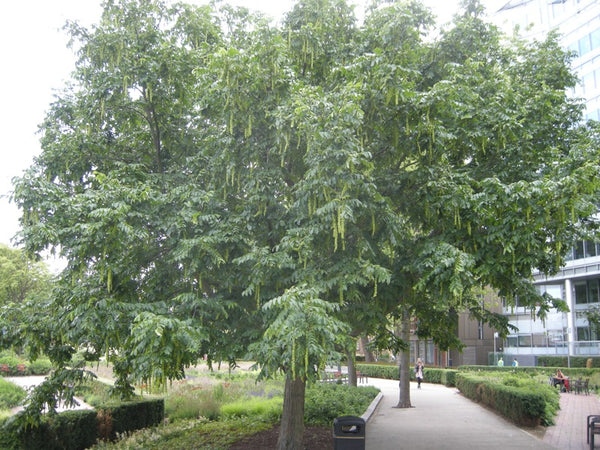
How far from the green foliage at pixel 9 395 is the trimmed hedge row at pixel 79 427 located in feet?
15.6

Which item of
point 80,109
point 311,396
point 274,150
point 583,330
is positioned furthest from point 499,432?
point 583,330

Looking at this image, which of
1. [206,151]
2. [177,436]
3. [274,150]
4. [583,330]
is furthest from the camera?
[583,330]

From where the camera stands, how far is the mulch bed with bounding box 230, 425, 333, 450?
37.9 ft

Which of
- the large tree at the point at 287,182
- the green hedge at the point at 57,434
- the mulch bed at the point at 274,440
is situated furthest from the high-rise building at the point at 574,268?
the green hedge at the point at 57,434

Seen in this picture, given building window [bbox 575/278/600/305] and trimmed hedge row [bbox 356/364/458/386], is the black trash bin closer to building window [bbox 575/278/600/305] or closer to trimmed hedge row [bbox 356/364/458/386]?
trimmed hedge row [bbox 356/364/458/386]

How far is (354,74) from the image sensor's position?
28.2 ft

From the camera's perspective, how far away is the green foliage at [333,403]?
1516cm

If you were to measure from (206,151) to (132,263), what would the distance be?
7.81ft

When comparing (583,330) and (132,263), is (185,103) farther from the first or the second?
(583,330)

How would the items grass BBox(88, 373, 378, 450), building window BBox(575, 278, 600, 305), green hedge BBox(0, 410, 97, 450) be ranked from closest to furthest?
green hedge BBox(0, 410, 97, 450)
grass BBox(88, 373, 378, 450)
building window BBox(575, 278, 600, 305)

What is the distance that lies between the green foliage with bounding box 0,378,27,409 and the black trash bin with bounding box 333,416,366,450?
12.1 m

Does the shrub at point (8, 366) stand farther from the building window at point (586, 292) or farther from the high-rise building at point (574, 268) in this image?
Answer: the building window at point (586, 292)

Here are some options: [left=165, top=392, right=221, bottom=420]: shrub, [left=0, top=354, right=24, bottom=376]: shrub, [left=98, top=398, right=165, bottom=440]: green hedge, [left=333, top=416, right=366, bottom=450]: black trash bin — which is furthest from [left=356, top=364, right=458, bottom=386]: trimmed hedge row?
[left=0, top=354, right=24, bottom=376]: shrub

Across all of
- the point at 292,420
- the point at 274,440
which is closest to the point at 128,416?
the point at 274,440
